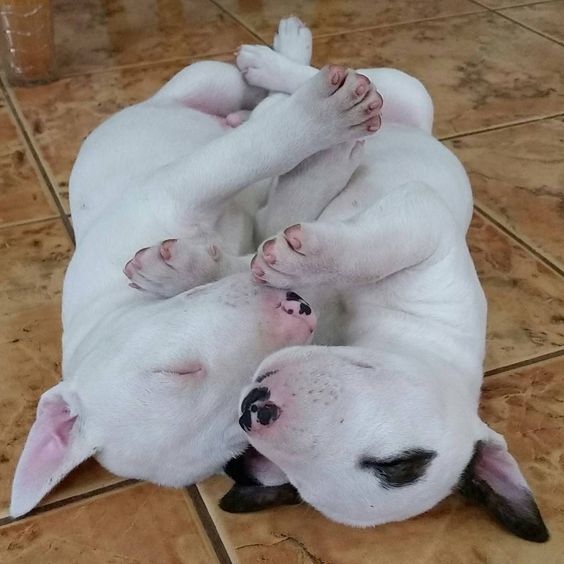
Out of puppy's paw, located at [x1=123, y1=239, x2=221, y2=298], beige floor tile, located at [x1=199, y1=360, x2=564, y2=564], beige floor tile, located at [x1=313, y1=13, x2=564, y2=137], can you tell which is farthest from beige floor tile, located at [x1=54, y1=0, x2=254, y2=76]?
beige floor tile, located at [x1=199, y1=360, x2=564, y2=564]

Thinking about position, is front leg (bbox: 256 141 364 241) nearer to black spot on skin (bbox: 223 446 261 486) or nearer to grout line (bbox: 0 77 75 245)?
black spot on skin (bbox: 223 446 261 486)

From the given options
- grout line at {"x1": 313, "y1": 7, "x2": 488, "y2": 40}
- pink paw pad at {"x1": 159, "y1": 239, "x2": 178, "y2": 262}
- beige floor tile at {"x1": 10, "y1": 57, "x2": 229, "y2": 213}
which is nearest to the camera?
pink paw pad at {"x1": 159, "y1": 239, "x2": 178, "y2": 262}

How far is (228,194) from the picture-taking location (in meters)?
1.29

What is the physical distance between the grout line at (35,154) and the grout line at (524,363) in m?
0.85

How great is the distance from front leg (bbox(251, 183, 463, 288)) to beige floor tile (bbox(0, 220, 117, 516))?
15.4 inches

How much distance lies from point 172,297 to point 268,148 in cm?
28

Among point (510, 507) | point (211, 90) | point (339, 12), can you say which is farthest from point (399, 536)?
point (339, 12)

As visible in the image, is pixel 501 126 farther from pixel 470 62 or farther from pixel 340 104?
pixel 340 104

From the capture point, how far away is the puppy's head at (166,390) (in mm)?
1010

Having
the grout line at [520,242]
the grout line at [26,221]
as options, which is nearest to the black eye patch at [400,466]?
the grout line at [520,242]

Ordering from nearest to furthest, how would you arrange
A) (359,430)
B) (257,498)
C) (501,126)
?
(359,430) < (257,498) < (501,126)

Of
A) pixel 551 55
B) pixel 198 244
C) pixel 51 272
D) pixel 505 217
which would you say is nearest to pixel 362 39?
pixel 551 55

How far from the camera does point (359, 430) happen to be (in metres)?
0.89

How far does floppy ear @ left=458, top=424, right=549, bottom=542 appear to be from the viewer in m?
1.04
